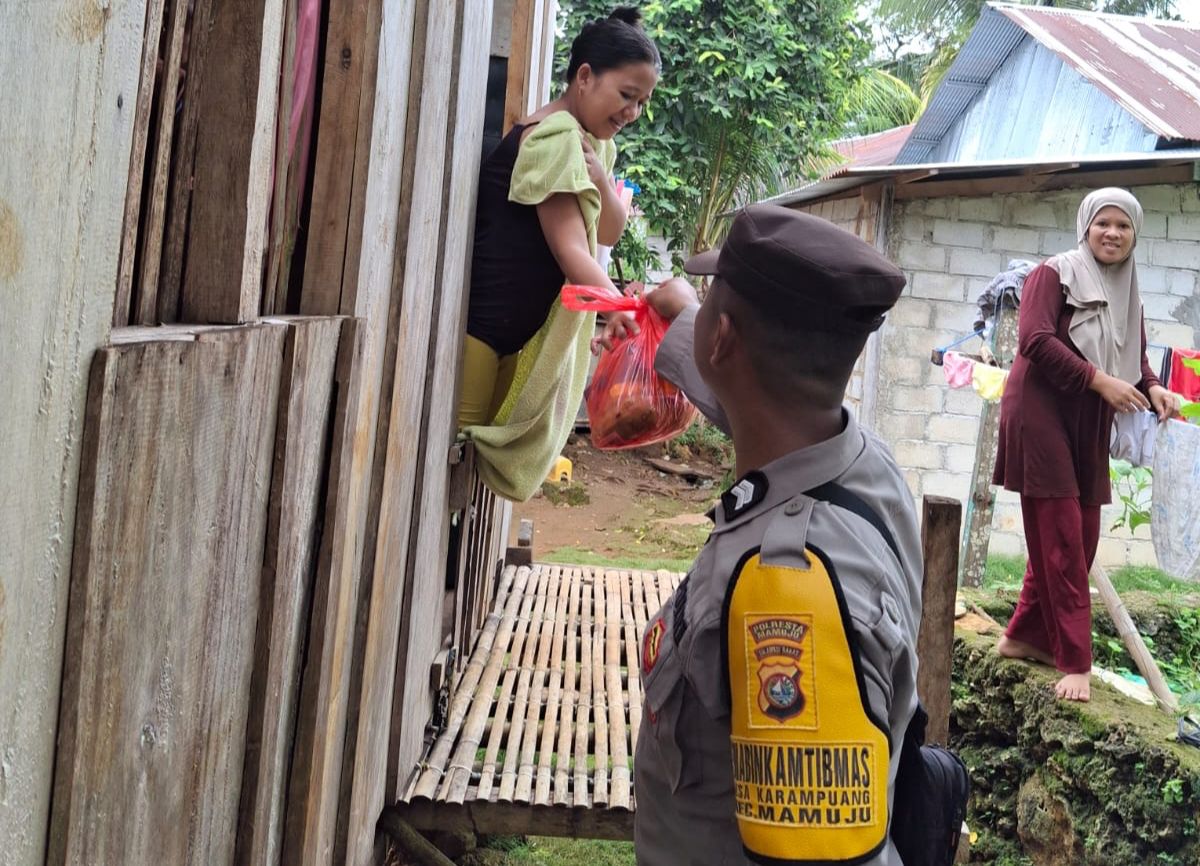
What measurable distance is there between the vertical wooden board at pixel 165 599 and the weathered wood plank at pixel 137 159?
11cm

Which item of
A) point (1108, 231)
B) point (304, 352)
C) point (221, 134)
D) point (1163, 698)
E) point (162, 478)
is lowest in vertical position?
point (1163, 698)

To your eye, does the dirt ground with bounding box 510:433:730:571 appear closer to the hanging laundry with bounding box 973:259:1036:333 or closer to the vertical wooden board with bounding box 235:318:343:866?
the hanging laundry with bounding box 973:259:1036:333

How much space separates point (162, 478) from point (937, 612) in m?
2.97

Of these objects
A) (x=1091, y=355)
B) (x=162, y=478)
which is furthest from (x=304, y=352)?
(x=1091, y=355)

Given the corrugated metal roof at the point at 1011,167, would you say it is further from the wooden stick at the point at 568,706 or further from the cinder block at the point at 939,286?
the wooden stick at the point at 568,706

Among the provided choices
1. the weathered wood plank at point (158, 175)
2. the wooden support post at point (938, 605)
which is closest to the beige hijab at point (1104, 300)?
the wooden support post at point (938, 605)

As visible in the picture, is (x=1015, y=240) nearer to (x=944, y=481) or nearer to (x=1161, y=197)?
(x=1161, y=197)

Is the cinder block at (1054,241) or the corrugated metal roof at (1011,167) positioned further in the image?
the cinder block at (1054,241)

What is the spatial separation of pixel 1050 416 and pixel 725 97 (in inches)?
330

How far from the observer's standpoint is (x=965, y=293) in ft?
31.7

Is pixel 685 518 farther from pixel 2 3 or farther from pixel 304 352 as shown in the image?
pixel 2 3

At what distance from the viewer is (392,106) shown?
217cm

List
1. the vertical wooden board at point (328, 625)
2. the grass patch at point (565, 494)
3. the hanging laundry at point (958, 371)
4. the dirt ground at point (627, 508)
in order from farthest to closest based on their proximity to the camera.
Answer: the grass patch at point (565, 494), the dirt ground at point (627, 508), the hanging laundry at point (958, 371), the vertical wooden board at point (328, 625)

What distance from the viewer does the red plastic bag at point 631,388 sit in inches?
112
